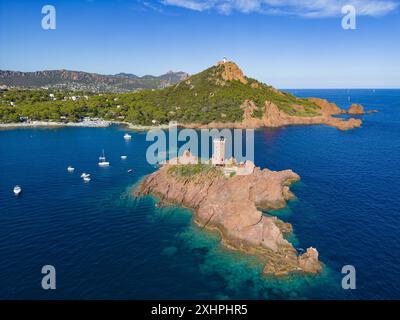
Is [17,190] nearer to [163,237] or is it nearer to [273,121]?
[163,237]

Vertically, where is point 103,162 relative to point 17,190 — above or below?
above

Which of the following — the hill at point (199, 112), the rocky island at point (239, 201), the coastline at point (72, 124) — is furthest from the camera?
the hill at point (199, 112)

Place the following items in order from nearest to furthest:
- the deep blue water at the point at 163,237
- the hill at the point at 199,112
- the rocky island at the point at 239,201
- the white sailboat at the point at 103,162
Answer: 1. the deep blue water at the point at 163,237
2. the rocky island at the point at 239,201
3. the white sailboat at the point at 103,162
4. the hill at the point at 199,112

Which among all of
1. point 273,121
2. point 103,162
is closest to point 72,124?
point 103,162

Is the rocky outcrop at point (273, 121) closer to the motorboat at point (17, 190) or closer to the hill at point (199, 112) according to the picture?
the hill at point (199, 112)

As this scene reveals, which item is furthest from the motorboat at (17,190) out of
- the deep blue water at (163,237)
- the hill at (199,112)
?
the hill at (199,112)
